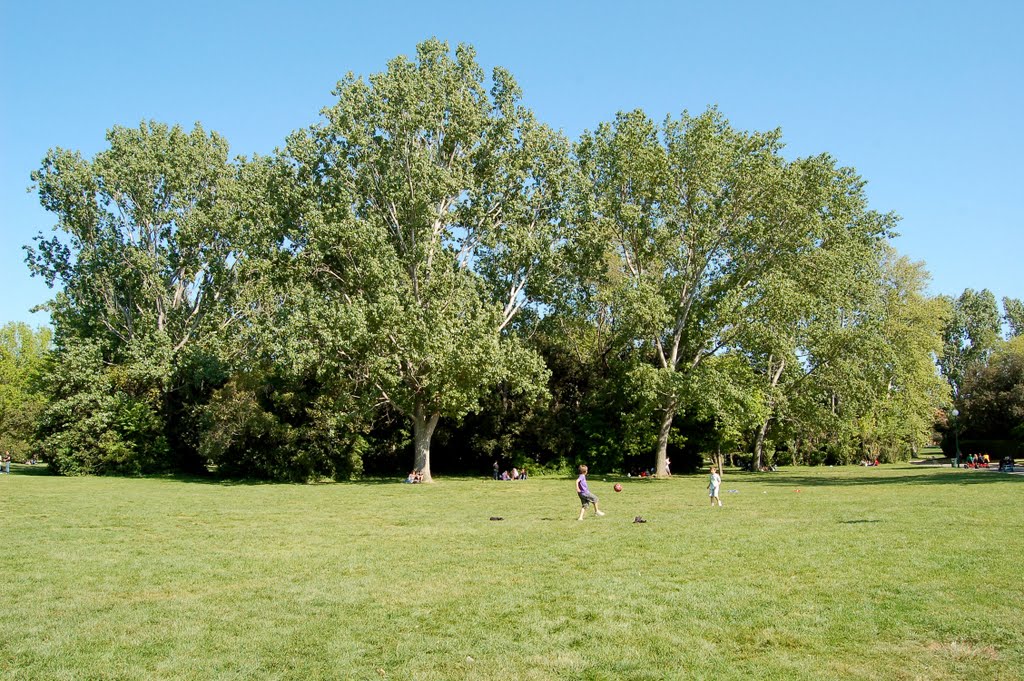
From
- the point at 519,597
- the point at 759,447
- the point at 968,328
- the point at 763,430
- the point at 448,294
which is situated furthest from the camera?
the point at 968,328

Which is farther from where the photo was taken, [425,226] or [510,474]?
[510,474]

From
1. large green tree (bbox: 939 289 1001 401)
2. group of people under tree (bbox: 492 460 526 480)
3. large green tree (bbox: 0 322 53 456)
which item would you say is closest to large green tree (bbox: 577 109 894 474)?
group of people under tree (bbox: 492 460 526 480)

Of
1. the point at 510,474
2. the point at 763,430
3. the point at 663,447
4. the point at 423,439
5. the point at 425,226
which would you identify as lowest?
the point at 510,474

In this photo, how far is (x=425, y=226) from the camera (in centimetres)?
3828

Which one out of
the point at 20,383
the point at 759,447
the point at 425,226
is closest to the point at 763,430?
the point at 759,447

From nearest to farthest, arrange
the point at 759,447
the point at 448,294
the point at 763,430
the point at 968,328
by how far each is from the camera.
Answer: the point at 448,294 < the point at 763,430 < the point at 759,447 < the point at 968,328

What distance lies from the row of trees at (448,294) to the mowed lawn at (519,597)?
63.1ft

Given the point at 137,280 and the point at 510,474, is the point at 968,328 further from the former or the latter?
the point at 137,280

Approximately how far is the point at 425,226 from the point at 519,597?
29.7m

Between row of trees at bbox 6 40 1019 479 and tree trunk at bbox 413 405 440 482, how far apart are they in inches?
5.7

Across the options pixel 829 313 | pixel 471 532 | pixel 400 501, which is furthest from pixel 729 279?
pixel 471 532

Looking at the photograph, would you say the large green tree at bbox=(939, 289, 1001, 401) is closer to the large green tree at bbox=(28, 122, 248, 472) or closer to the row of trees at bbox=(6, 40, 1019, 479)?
the row of trees at bbox=(6, 40, 1019, 479)

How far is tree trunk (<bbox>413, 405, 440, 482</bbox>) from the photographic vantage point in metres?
39.6

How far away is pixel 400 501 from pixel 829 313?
94.3ft
